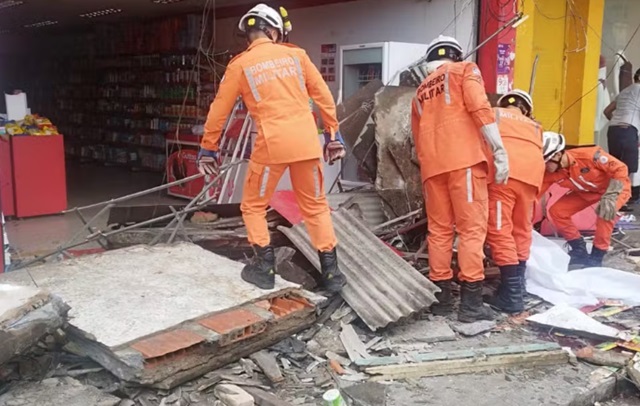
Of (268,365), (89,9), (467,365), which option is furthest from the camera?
(89,9)

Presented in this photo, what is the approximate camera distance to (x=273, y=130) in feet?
13.6

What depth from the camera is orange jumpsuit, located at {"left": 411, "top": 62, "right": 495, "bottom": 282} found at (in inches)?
173

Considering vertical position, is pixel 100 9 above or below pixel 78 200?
above

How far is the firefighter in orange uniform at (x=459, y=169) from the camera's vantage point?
4391 mm

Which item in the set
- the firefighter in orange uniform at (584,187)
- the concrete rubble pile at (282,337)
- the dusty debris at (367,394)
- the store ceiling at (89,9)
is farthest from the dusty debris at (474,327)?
the store ceiling at (89,9)

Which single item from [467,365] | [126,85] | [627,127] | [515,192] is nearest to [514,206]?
[515,192]

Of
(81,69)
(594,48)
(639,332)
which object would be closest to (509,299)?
(639,332)

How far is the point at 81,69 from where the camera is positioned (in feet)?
48.9

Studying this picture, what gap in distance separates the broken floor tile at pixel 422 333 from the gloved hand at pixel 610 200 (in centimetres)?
205

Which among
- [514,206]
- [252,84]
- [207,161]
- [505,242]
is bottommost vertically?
[505,242]

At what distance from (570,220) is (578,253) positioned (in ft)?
1.02

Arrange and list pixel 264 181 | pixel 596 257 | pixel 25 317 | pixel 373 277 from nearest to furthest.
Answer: pixel 25 317 < pixel 264 181 < pixel 373 277 < pixel 596 257

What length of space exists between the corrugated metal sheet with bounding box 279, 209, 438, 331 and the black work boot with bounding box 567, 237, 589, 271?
1987mm

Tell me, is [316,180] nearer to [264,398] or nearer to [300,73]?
[300,73]
